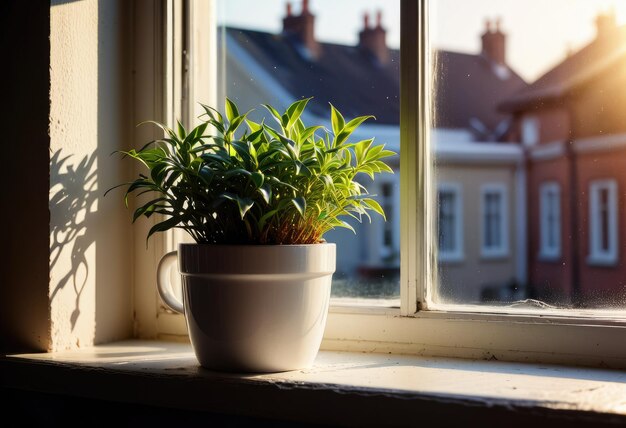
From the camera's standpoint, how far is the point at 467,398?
1.99 feet

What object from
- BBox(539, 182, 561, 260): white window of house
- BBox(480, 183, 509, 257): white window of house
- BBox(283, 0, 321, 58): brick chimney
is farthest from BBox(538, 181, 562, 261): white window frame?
BBox(283, 0, 321, 58): brick chimney

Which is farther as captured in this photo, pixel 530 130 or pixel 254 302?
pixel 530 130

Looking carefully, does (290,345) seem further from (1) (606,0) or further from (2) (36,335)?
(1) (606,0)

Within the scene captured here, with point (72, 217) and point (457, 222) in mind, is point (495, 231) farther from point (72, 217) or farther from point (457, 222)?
point (72, 217)

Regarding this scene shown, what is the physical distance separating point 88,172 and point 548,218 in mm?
17306

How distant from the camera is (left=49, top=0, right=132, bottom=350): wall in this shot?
85 centimetres

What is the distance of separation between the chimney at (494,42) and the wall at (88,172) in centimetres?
1575

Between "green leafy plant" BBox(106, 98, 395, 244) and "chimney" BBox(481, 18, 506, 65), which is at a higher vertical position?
"chimney" BBox(481, 18, 506, 65)

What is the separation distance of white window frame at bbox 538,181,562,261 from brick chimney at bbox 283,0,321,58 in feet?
51.1

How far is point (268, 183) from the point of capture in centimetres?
71

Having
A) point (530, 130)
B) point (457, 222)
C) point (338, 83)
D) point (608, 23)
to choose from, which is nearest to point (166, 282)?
point (338, 83)

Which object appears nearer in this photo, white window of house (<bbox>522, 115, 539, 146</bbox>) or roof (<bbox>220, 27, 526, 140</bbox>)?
roof (<bbox>220, 27, 526, 140</bbox>)

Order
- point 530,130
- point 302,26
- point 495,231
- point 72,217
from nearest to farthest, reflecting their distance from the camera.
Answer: point 72,217 → point 302,26 → point 530,130 → point 495,231

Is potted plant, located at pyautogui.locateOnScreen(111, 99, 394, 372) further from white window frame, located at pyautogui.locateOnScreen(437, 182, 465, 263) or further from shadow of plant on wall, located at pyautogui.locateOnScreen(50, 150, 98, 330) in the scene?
white window frame, located at pyautogui.locateOnScreen(437, 182, 465, 263)
